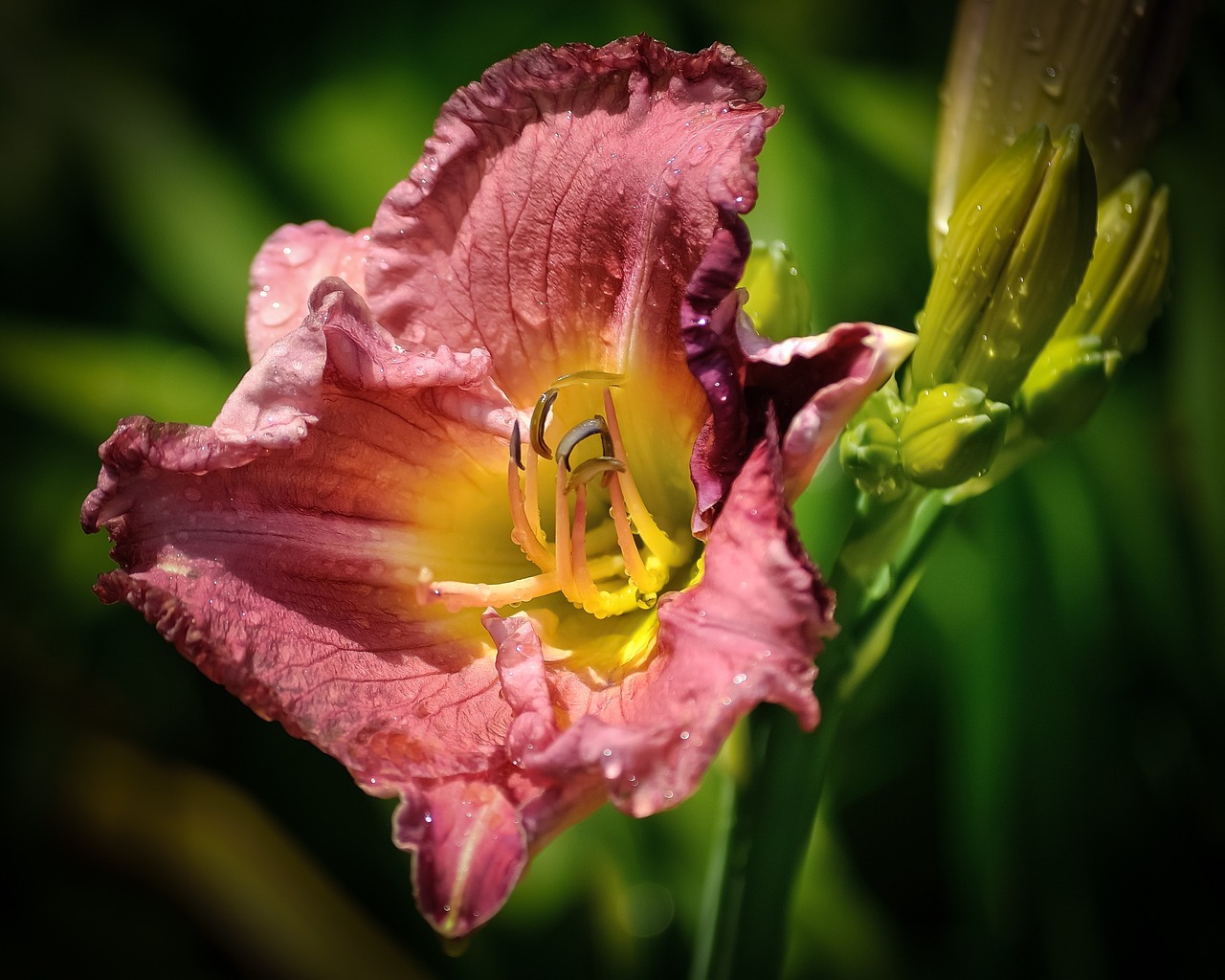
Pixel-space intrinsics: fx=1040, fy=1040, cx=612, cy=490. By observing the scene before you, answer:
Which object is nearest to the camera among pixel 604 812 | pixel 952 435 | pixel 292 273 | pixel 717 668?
pixel 717 668

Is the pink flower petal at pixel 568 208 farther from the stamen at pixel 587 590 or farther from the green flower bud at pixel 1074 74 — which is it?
the green flower bud at pixel 1074 74

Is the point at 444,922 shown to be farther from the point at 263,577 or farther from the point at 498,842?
the point at 263,577

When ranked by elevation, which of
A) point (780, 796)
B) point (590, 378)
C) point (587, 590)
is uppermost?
point (590, 378)

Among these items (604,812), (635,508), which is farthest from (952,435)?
(604,812)

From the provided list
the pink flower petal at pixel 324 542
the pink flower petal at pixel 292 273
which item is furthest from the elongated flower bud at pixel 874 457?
the pink flower petal at pixel 292 273

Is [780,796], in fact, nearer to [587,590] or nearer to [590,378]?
[587,590]

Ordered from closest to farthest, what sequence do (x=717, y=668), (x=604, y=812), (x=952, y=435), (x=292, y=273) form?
(x=717, y=668) → (x=952, y=435) → (x=292, y=273) → (x=604, y=812)
